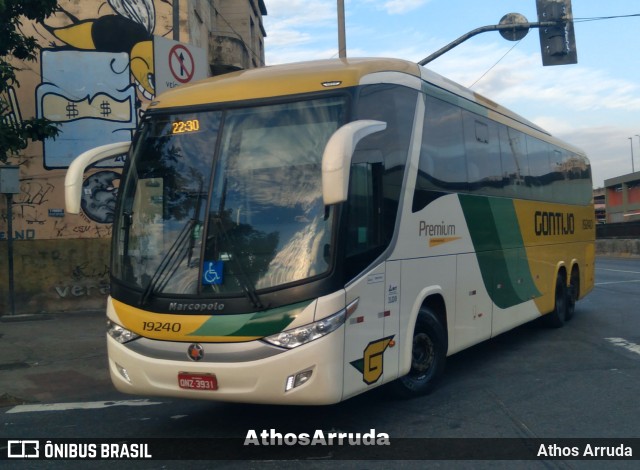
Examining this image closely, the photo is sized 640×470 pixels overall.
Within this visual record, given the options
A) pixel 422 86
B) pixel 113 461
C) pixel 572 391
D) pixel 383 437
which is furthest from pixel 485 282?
pixel 113 461

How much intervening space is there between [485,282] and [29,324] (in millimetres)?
8986

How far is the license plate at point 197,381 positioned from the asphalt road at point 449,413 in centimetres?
60

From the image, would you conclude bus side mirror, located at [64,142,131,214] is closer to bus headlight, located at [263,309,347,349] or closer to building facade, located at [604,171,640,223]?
bus headlight, located at [263,309,347,349]

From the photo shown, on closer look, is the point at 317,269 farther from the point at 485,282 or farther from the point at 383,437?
the point at 485,282

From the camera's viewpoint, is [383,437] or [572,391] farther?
[572,391]

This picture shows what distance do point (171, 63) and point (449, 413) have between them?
830 cm

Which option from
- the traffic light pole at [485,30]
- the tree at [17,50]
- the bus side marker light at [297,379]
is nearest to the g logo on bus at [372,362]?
the bus side marker light at [297,379]

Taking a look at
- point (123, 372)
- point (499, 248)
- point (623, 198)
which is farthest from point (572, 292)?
point (623, 198)

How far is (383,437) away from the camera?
619 cm

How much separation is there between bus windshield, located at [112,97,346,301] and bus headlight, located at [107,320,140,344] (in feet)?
1.20

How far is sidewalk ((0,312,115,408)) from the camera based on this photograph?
28.7ft

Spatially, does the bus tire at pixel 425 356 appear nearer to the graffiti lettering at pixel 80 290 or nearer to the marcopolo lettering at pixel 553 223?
the marcopolo lettering at pixel 553 223

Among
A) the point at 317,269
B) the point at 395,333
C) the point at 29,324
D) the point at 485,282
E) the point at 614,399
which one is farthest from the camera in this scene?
the point at 29,324

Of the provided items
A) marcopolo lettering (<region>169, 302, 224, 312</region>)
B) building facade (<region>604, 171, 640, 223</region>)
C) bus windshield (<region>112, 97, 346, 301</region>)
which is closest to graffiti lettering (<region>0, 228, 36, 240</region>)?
bus windshield (<region>112, 97, 346, 301</region>)
